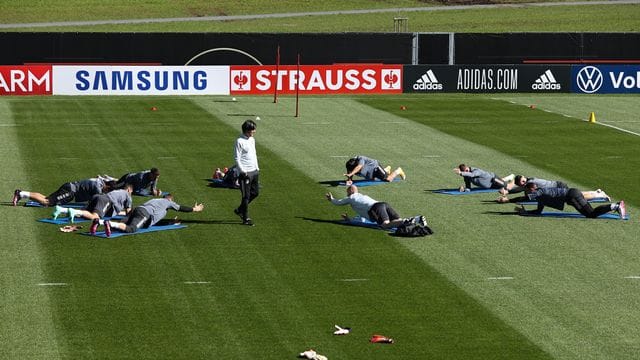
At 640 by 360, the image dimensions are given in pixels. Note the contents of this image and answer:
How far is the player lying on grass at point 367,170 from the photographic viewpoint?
33531 mm

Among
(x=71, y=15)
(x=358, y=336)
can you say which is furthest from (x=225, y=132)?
(x=71, y=15)

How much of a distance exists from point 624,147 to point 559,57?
26.6 m

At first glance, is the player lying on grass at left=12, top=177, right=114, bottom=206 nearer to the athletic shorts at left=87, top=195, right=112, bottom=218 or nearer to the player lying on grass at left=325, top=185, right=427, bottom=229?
the athletic shorts at left=87, top=195, right=112, bottom=218

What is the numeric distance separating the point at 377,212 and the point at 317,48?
132ft

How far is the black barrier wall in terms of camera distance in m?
63.9

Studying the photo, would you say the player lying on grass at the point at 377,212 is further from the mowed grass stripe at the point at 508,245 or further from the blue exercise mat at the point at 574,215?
the blue exercise mat at the point at 574,215

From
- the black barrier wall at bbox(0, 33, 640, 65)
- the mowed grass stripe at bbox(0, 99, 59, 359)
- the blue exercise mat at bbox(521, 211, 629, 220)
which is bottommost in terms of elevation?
the mowed grass stripe at bbox(0, 99, 59, 359)

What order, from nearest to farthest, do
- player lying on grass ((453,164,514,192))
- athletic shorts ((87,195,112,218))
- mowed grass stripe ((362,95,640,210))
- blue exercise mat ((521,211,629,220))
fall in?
1. athletic shorts ((87,195,112,218))
2. blue exercise mat ((521,211,629,220))
3. player lying on grass ((453,164,514,192))
4. mowed grass stripe ((362,95,640,210))

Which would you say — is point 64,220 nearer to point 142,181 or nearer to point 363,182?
point 142,181

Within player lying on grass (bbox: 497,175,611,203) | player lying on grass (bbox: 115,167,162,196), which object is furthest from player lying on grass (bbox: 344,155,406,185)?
player lying on grass (bbox: 115,167,162,196)

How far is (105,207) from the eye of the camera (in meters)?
27.8

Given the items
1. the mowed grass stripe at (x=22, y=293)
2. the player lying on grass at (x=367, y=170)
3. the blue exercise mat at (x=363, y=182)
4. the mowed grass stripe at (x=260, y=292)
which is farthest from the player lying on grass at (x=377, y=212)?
the mowed grass stripe at (x=22, y=293)

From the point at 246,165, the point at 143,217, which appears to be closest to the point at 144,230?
the point at 143,217

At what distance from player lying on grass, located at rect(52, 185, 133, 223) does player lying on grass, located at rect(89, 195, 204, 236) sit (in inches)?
15.3
